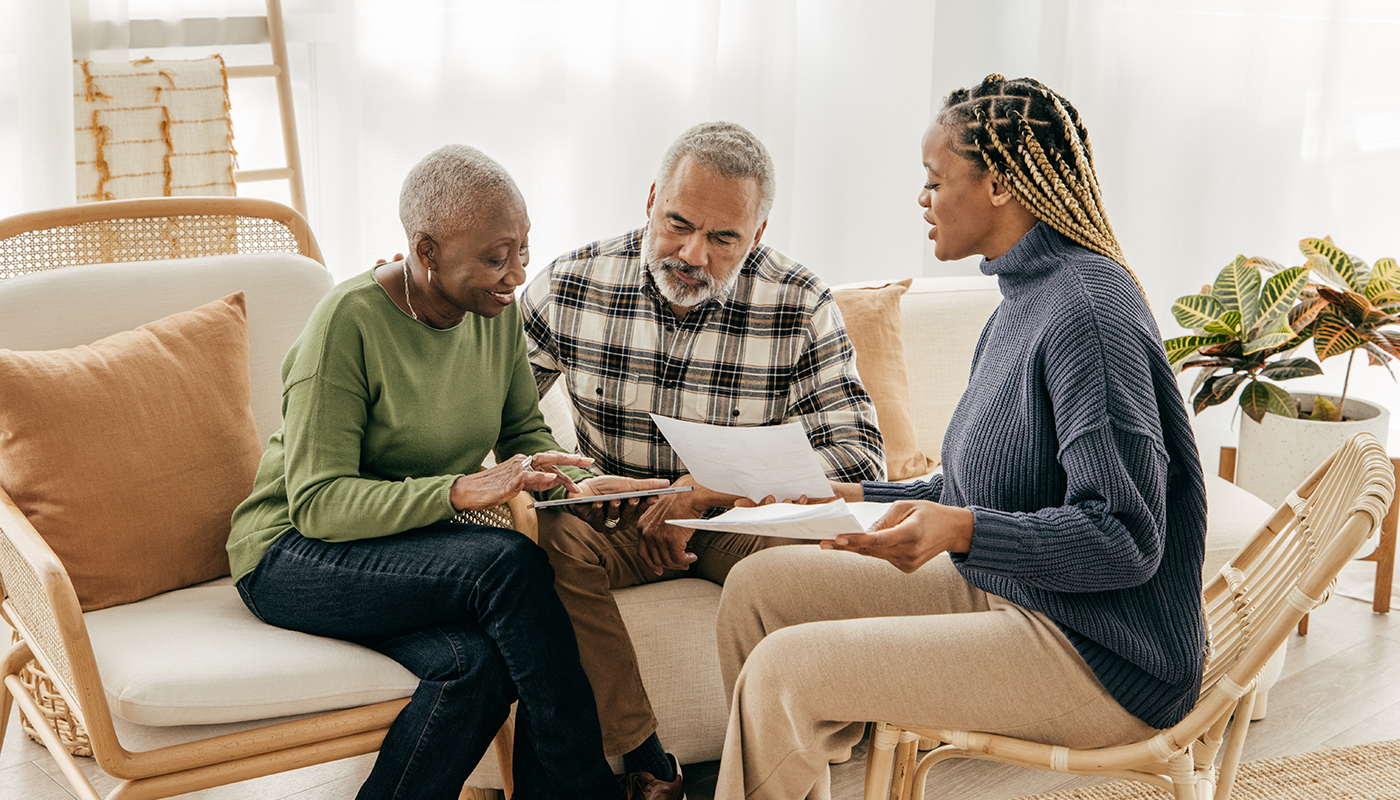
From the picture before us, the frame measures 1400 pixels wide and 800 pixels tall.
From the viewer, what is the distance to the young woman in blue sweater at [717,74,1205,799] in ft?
4.03

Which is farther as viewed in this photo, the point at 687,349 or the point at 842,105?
the point at 842,105

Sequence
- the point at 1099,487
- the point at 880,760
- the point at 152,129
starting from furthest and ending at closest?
the point at 152,129 → the point at 880,760 → the point at 1099,487

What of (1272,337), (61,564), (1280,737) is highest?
(1272,337)

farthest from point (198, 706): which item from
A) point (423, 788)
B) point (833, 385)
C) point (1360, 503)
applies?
point (1360, 503)

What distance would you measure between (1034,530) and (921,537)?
123mm

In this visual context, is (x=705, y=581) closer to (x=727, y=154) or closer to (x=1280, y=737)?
(x=727, y=154)

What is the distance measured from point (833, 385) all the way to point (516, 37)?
1618 millimetres

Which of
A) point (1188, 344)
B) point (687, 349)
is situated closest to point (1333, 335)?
point (1188, 344)

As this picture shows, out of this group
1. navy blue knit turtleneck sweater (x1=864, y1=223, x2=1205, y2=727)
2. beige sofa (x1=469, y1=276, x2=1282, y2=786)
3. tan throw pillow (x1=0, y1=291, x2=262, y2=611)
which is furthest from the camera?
beige sofa (x1=469, y1=276, x2=1282, y2=786)

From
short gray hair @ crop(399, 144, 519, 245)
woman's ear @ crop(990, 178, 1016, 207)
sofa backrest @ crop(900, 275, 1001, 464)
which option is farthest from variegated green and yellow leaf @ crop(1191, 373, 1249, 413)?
short gray hair @ crop(399, 144, 519, 245)

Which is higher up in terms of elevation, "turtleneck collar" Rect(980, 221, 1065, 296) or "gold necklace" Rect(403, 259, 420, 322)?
"turtleneck collar" Rect(980, 221, 1065, 296)

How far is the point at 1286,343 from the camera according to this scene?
8.45 feet

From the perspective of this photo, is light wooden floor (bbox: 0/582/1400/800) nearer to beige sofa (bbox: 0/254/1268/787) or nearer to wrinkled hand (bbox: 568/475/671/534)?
beige sofa (bbox: 0/254/1268/787)

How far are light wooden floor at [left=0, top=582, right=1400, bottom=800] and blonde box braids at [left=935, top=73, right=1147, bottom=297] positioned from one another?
3.35 ft
